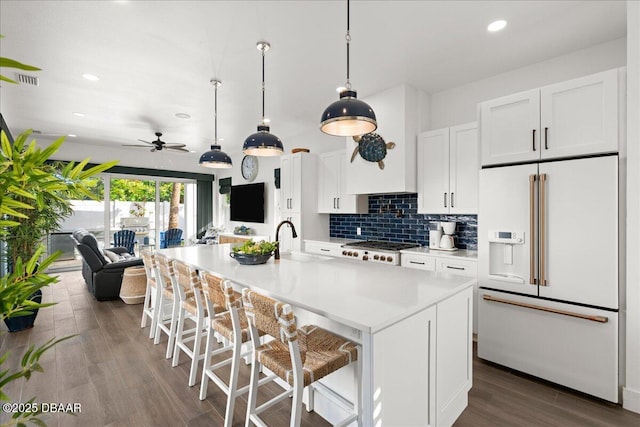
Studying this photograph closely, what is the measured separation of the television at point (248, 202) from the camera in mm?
7043

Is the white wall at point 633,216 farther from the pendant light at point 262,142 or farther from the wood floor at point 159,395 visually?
the pendant light at point 262,142

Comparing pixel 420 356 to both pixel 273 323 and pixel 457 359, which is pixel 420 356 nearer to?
pixel 457 359

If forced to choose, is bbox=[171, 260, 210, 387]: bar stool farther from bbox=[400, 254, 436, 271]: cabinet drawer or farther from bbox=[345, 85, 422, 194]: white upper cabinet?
bbox=[345, 85, 422, 194]: white upper cabinet

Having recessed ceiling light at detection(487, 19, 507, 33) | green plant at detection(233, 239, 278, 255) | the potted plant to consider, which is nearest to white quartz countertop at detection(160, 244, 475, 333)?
green plant at detection(233, 239, 278, 255)

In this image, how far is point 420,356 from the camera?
1.75 meters

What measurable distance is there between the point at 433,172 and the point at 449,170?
0.67 ft

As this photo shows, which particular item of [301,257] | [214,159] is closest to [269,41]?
[214,159]

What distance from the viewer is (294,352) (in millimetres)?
1543

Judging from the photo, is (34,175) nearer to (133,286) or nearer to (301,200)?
(301,200)

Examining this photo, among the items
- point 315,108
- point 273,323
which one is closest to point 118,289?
point 315,108

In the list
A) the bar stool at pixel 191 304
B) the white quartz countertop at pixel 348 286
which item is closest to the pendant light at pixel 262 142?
the white quartz countertop at pixel 348 286

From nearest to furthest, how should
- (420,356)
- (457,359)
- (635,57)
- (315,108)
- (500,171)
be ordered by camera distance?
(420,356) → (457,359) → (635,57) → (500,171) → (315,108)

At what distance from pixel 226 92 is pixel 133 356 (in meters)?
3.13

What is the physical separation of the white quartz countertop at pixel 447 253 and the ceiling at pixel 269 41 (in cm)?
198
